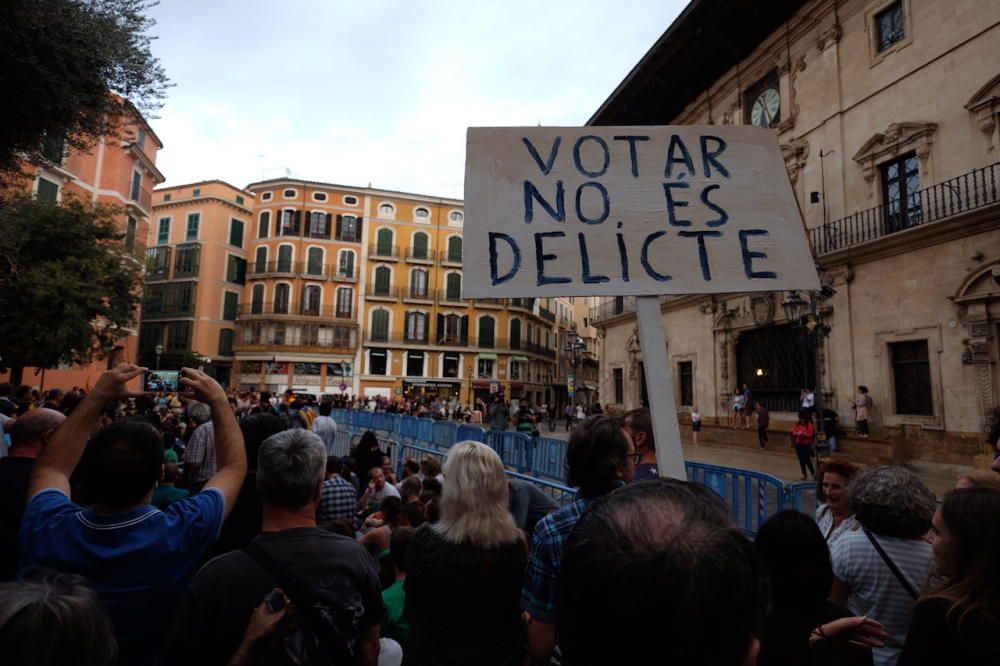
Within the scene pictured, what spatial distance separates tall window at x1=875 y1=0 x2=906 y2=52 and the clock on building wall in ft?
11.6

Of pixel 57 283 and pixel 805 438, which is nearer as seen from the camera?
pixel 805 438

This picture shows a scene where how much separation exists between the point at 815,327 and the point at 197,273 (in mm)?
43558

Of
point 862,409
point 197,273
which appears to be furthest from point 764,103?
point 197,273

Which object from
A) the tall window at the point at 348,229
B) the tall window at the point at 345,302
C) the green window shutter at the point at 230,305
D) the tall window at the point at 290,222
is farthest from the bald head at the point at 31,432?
the green window shutter at the point at 230,305

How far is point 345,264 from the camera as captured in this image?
45062 millimetres

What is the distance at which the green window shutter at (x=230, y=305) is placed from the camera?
145ft

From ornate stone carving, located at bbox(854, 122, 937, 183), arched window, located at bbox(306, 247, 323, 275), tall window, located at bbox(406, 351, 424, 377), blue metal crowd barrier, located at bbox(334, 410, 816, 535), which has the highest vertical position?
arched window, located at bbox(306, 247, 323, 275)

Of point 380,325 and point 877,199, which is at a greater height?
point 877,199

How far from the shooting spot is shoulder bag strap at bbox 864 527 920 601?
2174 mm

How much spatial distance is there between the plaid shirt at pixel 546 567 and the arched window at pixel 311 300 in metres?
44.2

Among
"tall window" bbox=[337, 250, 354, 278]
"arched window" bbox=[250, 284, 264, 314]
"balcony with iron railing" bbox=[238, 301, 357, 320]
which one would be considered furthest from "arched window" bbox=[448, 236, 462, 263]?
"arched window" bbox=[250, 284, 264, 314]

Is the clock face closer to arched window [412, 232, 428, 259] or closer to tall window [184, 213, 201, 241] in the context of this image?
arched window [412, 232, 428, 259]

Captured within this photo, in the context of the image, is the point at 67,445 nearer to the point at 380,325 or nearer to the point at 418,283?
the point at 380,325

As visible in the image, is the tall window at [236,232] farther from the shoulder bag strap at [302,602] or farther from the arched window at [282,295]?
the shoulder bag strap at [302,602]
